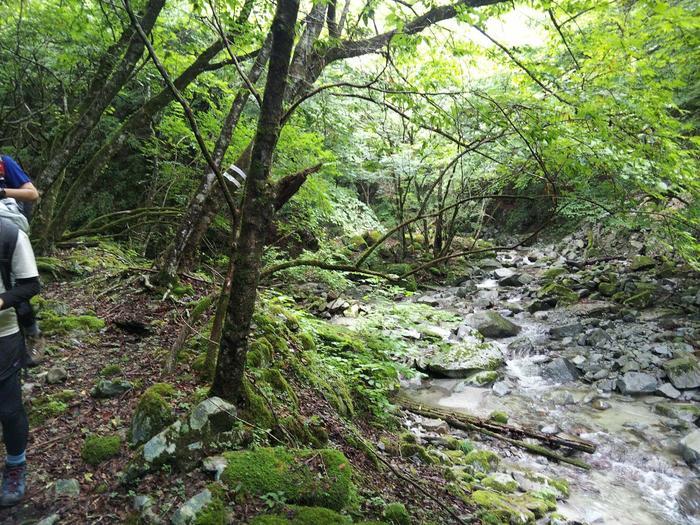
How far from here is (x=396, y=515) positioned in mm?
3139

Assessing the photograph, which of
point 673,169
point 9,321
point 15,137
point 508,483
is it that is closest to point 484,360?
point 508,483

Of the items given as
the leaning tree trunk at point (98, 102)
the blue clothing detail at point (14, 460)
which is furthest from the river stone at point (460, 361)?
the leaning tree trunk at point (98, 102)

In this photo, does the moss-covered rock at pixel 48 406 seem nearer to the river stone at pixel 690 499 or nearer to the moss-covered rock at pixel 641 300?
the river stone at pixel 690 499

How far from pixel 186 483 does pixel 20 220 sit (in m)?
2.04

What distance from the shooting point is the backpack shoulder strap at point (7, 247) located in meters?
2.55

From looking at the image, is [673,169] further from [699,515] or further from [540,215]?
[540,215]

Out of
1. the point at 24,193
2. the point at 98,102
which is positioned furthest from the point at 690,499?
the point at 98,102

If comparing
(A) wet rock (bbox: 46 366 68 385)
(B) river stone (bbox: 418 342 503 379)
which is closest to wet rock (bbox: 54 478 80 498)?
(A) wet rock (bbox: 46 366 68 385)

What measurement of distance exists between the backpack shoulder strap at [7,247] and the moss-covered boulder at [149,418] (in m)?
1.22

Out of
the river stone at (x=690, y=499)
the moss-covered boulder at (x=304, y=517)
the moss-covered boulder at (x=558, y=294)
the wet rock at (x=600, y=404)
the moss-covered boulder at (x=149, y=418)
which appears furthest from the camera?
the moss-covered boulder at (x=558, y=294)

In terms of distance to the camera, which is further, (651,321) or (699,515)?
(651,321)

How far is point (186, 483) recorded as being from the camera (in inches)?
107

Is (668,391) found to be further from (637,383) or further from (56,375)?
(56,375)

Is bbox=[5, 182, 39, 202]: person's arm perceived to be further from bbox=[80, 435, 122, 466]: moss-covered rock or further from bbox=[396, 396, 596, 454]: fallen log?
bbox=[396, 396, 596, 454]: fallen log
